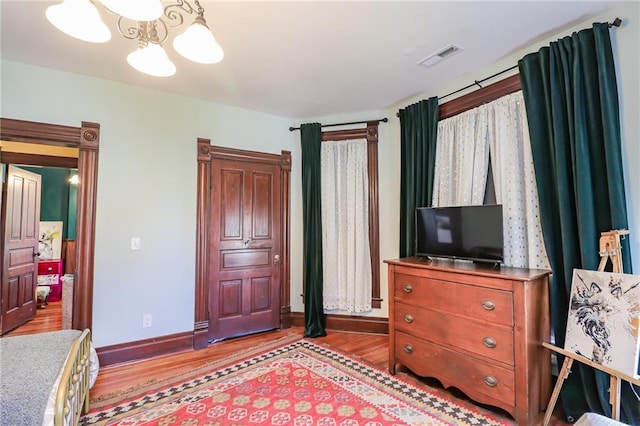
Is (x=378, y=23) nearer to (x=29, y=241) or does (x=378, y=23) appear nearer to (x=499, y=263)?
(x=499, y=263)

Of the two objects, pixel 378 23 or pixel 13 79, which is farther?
pixel 13 79

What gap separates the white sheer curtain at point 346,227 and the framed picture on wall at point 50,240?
5.27 meters

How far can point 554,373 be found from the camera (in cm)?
230

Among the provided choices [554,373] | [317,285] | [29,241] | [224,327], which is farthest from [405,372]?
[29,241]

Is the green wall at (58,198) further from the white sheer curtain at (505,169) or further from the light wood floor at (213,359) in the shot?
the white sheer curtain at (505,169)

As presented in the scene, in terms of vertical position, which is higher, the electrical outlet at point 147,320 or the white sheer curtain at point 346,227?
the white sheer curtain at point 346,227

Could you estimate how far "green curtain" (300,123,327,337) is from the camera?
386cm

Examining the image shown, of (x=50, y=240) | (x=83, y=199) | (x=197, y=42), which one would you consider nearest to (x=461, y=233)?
(x=197, y=42)

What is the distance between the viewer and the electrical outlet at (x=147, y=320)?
3.17 meters

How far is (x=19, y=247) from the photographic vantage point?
4.10 metres

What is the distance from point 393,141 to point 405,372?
2498 millimetres

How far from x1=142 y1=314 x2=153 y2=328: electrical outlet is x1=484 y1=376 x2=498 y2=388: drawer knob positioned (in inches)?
121

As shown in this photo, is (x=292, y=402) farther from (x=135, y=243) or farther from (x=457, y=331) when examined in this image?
(x=135, y=243)

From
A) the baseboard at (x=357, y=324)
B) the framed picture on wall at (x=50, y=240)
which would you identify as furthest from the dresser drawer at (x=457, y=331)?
the framed picture on wall at (x=50, y=240)
